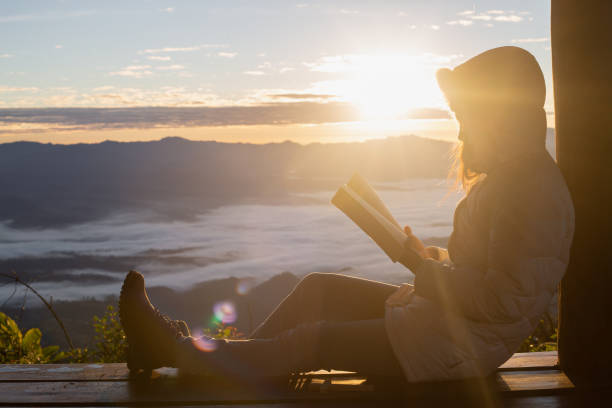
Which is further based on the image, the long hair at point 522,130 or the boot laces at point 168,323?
the boot laces at point 168,323

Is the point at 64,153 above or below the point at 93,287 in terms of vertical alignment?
above

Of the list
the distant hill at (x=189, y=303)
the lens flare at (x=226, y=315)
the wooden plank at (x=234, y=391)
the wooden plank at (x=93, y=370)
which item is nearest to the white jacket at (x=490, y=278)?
the wooden plank at (x=234, y=391)

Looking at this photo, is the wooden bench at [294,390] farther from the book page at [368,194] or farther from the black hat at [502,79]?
the black hat at [502,79]

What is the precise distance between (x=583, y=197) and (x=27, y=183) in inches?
4481

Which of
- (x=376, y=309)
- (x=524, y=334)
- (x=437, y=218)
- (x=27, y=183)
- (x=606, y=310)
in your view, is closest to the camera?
(x=524, y=334)

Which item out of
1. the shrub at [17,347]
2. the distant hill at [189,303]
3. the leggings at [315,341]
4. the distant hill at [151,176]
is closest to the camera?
the leggings at [315,341]

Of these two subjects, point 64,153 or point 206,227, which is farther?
point 64,153

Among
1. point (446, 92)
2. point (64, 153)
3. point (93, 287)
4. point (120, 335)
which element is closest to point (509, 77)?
point (446, 92)

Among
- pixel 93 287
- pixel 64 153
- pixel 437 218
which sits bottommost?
pixel 93 287

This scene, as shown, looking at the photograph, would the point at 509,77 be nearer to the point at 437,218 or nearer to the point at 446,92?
the point at 446,92

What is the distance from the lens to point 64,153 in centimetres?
10275

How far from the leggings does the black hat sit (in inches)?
40.1

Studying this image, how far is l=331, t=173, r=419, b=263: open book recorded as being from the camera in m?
2.16

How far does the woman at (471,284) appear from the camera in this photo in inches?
74.1
